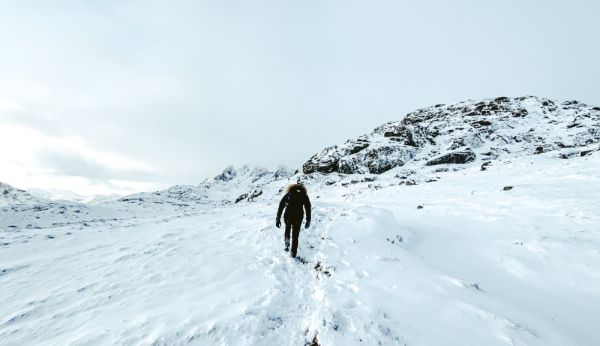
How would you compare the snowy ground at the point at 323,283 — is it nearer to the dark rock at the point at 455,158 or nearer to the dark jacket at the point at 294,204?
the dark jacket at the point at 294,204

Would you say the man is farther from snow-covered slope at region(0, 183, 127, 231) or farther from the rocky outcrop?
the rocky outcrop

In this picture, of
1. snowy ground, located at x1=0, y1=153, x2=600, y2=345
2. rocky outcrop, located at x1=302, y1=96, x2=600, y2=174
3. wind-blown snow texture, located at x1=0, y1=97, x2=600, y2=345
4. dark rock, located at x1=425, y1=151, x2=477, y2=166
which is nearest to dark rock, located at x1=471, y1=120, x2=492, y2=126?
rocky outcrop, located at x1=302, y1=96, x2=600, y2=174

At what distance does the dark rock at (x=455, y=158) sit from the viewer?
174 ft

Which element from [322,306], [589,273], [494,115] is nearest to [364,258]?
[322,306]

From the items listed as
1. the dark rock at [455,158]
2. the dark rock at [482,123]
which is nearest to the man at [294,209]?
the dark rock at [455,158]

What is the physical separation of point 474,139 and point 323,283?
6598cm

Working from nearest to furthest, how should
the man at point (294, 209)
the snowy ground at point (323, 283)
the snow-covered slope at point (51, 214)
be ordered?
1. the snowy ground at point (323, 283)
2. the man at point (294, 209)
3. the snow-covered slope at point (51, 214)

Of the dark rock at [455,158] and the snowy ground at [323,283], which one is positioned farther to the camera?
the dark rock at [455,158]

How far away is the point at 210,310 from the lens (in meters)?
5.30

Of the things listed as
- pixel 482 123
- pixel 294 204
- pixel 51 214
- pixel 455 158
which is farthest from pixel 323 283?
pixel 482 123

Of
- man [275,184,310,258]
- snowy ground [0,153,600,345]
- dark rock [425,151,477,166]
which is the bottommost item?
snowy ground [0,153,600,345]

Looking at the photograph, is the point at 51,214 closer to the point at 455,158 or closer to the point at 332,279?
the point at 332,279

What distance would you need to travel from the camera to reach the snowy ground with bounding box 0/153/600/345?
468cm

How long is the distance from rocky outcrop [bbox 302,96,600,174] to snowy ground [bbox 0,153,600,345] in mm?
46763
